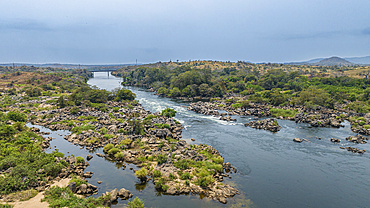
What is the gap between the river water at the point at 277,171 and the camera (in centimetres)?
1853

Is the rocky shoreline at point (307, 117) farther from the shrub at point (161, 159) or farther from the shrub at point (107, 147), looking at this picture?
the shrub at point (107, 147)

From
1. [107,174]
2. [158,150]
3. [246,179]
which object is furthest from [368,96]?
[107,174]

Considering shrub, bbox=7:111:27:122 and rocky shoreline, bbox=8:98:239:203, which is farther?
shrub, bbox=7:111:27:122

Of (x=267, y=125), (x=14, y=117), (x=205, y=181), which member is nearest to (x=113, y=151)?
(x=205, y=181)

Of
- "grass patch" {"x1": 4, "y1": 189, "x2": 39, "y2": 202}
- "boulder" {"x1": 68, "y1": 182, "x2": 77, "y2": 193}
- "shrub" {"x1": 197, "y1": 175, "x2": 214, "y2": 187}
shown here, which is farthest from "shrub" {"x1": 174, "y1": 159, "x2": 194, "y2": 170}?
"grass patch" {"x1": 4, "y1": 189, "x2": 39, "y2": 202}

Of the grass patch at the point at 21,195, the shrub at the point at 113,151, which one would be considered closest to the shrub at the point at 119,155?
the shrub at the point at 113,151

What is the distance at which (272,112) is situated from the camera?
1966 inches

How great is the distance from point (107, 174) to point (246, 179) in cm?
1493

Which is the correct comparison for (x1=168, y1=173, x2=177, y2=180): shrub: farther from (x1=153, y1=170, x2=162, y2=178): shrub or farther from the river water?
the river water

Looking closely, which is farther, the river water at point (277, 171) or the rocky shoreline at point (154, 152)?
the rocky shoreline at point (154, 152)

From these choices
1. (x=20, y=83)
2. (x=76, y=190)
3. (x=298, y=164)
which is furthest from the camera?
(x=20, y=83)

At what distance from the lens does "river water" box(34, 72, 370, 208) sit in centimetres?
1853

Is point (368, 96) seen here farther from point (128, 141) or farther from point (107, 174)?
point (107, 174)

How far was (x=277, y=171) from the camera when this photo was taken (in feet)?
77.6
